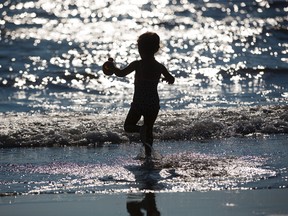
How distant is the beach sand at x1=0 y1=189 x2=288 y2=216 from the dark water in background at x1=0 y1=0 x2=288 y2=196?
234mm

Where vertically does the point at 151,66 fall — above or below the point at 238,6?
below

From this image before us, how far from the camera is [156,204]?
668cm

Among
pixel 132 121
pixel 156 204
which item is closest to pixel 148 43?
pixel 132 121

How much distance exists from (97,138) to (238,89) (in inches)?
236

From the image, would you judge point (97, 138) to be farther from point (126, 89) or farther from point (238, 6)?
point (238, 6)

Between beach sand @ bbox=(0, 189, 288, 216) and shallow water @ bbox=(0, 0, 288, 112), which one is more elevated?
shallow water @ bbox=(0, 0, 288, 112)

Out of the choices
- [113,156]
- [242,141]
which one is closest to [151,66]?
[113,156]

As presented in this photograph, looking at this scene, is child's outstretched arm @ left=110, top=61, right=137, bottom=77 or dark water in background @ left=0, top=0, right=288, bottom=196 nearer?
dark water in background @ left=0, top=0, right=288, bottom=196

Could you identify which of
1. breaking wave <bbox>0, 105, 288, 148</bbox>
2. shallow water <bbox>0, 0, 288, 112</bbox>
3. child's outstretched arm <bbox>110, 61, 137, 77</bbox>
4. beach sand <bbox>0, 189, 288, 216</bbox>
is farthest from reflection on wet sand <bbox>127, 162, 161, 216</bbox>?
shallow water <bbox>0, 0, 288, 112</bbox>

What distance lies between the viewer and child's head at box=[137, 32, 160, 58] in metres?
8.66

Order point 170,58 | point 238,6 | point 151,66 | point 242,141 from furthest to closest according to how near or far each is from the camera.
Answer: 1. point 238,6
2. point 170,58
3. point 242,141
4. point 151,66

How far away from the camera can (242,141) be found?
415 inches

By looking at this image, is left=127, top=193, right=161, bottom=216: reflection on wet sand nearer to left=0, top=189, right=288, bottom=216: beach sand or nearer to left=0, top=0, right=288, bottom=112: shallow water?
left=0, top=189, right=288, bottom=216: beach sand

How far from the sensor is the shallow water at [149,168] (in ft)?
24.4
